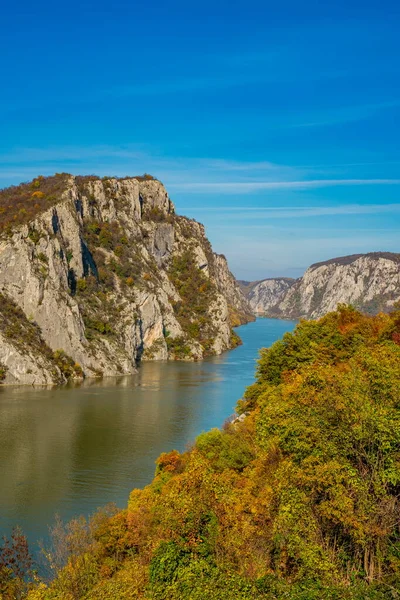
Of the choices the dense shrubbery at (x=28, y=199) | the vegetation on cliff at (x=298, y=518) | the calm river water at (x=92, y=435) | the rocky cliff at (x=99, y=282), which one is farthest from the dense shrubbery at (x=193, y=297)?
the vegetation on cliff at (x=298, y=518)

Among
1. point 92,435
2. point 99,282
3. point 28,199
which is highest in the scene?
point 28,199

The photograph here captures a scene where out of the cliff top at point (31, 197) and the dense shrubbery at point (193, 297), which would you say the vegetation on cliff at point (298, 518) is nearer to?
the cliff top at point (31, 197)

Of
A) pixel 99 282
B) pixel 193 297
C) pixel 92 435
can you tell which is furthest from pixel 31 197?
pixel 92 435

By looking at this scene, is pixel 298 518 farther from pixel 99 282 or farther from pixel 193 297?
pixel 193 297

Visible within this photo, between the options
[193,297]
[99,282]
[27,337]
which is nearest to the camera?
[27,337]

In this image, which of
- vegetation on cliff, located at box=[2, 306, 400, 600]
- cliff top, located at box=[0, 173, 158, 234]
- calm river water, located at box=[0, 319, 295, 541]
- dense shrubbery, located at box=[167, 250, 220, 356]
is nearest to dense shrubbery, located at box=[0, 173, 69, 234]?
cliff top, located at box=[0, 173, 158, 234]

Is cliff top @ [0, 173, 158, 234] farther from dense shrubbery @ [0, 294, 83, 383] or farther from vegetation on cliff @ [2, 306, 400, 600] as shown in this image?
vegetation on cliff @ [2, 306, 400, 600]

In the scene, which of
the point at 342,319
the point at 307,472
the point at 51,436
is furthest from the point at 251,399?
the point at 307,472

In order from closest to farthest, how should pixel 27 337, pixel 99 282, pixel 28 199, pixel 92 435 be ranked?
pixel 92 435, pixel 27 337, pixel 28 199, pixel 99 282
